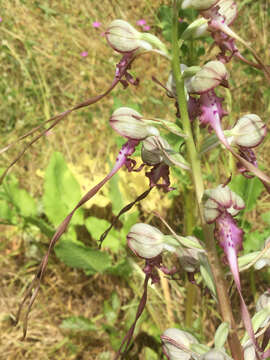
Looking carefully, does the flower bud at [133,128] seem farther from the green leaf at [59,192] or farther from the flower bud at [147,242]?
the green leaf at [59,192]

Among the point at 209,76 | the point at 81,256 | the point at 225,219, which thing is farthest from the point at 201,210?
the point at 81,256

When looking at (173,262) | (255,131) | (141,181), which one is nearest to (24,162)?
(141,181)

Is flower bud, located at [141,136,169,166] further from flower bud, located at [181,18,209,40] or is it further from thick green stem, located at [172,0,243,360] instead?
flower bud, located at [181,18,209,40]

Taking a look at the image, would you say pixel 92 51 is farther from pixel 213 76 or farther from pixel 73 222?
pixel 213 76

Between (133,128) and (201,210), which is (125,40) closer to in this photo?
(133,128)

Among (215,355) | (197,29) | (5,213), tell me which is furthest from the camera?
(5,213)

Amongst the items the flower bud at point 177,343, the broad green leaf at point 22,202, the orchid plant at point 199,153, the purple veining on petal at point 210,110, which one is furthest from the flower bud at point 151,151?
the broad green leaf at point 22,202

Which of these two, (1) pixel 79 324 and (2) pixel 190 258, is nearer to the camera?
(2) pixel 190 258
